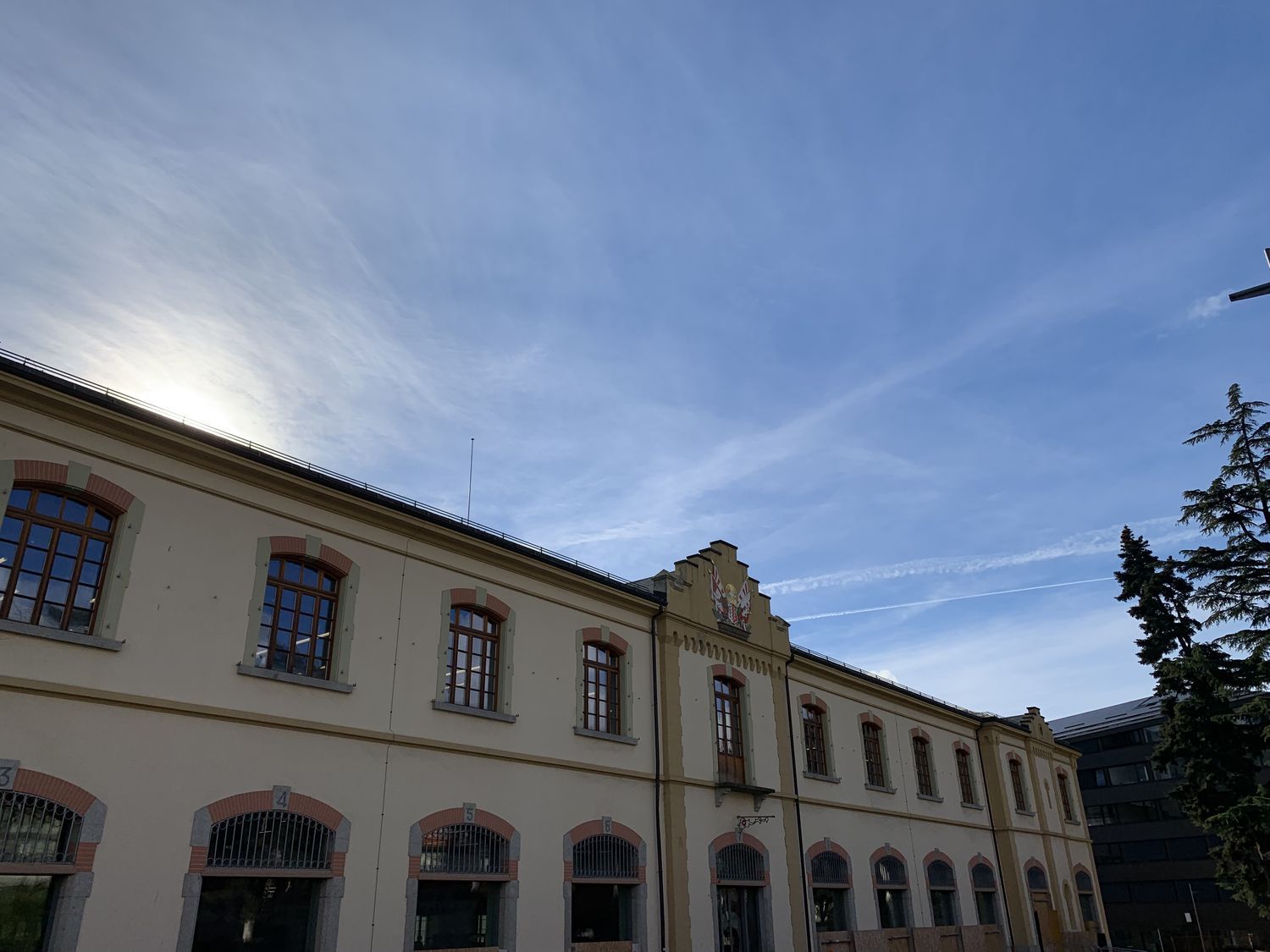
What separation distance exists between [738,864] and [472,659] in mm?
8759

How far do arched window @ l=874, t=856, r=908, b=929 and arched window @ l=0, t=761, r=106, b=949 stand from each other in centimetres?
2102

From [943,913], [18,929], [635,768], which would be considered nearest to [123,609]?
[18,929]

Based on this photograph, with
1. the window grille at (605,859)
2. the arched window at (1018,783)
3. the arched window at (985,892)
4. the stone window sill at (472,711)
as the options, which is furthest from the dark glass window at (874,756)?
the stone window sill at (472,711)

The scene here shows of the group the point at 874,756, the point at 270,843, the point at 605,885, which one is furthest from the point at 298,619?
the point at 874,756

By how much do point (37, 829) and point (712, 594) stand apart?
1552 centimetres

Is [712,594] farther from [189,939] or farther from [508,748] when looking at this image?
[189,939]

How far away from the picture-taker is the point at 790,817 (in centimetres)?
2356

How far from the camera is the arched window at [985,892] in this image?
31.0 meters

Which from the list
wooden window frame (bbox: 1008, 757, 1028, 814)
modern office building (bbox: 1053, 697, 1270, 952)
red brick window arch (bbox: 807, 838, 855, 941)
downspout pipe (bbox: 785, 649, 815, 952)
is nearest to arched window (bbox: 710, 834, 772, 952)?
downspout pipe (bbox: 785, 649, 815, 952)

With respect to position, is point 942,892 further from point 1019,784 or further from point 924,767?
point 1019,784

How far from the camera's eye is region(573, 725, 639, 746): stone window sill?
61.1 ft

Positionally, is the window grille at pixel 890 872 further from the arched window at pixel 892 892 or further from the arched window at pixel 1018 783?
the arched window at pixel 1018 783

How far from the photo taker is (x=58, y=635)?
1195cm

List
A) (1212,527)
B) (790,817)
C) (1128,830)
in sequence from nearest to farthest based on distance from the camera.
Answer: (790,817) → (1212,527) → (1128,830)
